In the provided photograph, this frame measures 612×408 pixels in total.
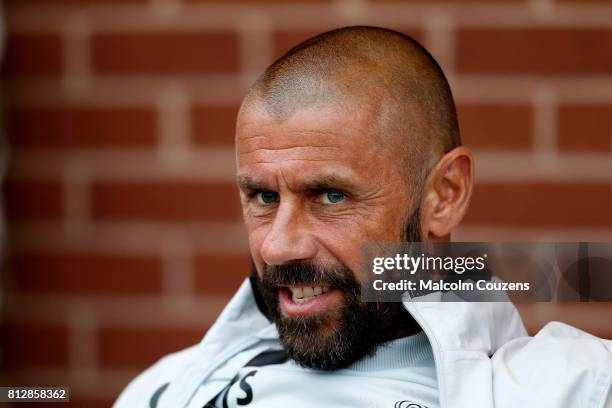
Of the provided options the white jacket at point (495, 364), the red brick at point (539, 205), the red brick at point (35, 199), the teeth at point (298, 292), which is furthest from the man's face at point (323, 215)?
the red brick at point (35, 199)

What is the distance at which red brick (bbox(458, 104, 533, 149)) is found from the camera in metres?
2.38

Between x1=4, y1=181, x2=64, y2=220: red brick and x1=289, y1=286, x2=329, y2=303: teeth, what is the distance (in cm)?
127

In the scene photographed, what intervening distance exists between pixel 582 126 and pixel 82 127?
133cm

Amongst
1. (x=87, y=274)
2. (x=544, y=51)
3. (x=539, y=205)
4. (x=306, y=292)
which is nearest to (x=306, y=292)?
(x=306, y=292)

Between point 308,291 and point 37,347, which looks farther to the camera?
point 37,347

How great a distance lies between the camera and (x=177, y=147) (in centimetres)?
254

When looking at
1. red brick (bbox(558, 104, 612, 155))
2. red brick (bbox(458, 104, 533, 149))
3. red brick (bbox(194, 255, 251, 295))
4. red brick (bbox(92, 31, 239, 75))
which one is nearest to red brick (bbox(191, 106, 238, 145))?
red brick (bbox(92, 31, 239, 75))

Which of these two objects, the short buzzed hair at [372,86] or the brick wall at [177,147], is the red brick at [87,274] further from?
the short buzzed hair at [372,86]

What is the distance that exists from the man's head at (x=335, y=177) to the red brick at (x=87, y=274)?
3.30 ft

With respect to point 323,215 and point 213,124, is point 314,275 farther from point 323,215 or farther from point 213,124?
point 213,124

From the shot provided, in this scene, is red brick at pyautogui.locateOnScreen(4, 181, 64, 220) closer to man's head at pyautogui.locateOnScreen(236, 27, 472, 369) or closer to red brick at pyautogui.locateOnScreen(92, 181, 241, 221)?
red brick at pyautogui.locateOnScreen(92, 181, 241, 221)

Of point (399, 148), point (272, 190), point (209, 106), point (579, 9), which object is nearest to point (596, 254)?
point (399, 148)

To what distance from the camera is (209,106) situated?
254cm

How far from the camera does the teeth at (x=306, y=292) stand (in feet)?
5.05
